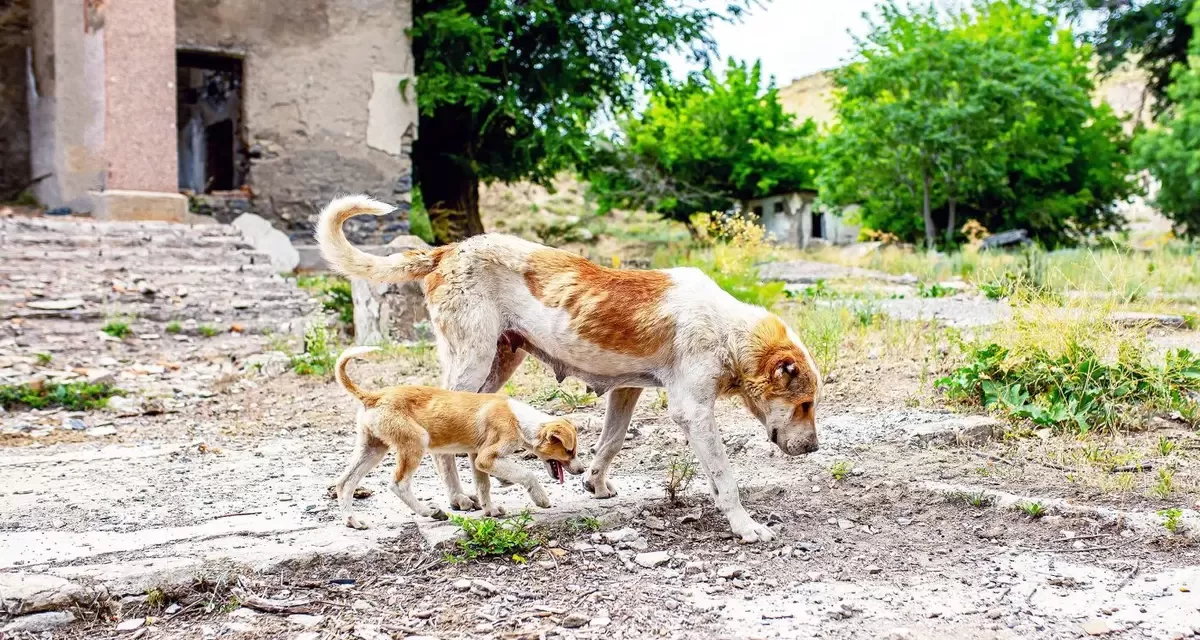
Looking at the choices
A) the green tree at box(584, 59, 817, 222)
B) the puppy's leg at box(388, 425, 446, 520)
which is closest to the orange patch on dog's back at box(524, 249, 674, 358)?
the puppy's leg at box(388, 425, 446, 520)

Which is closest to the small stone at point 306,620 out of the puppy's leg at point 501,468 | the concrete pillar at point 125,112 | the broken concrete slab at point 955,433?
the puppy's leg at point 501,468

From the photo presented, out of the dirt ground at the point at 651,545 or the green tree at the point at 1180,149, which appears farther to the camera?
the green tree at the point at 1180,149

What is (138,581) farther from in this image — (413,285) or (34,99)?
(34,99)

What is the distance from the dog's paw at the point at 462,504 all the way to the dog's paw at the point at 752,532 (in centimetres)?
120

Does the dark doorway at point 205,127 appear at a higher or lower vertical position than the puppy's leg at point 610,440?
higher

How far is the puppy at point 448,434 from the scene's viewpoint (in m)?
4.17

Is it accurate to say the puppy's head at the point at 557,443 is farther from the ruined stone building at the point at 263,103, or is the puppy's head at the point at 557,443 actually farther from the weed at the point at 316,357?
the ruined stone building at the point at 263,103

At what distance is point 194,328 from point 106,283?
1050 millimetres

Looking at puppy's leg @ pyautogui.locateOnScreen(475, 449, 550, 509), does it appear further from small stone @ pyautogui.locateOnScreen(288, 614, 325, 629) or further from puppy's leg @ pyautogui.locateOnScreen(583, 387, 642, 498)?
small stone @ pyautogui.locateOnScreen(288, 614, 325, 629)

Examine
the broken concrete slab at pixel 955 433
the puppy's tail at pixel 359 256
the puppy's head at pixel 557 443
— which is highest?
the puppy's tail at pixel 359 256

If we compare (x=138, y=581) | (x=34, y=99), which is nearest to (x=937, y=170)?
(x=34, y=99)

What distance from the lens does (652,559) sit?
161 inches

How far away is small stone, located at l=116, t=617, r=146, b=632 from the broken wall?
11430 mm

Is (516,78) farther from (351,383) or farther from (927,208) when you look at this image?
(351,383)
